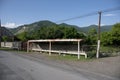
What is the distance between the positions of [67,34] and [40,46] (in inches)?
616

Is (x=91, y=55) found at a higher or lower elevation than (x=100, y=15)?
lower

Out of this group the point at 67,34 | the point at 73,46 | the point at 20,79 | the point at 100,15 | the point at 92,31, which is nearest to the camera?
the point at 20,79

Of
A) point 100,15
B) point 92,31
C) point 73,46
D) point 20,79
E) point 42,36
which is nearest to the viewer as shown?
point 20,79

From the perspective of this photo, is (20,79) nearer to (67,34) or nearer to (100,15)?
(100,15)

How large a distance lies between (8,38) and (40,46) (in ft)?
137

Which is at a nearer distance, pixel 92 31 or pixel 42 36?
pixel 42 36

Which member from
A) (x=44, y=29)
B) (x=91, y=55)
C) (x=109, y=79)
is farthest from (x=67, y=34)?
(x=109, y=79)

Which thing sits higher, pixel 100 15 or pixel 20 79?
pixel 100 15

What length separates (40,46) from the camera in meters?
45.5

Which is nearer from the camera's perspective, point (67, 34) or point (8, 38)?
point (67, 34)

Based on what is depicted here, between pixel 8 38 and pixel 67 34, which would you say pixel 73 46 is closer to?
pixel 67 34

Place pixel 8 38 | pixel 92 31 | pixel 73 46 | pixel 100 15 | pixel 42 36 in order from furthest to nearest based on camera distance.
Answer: pixel 92 31 → pixel 8 38 → pixel 42 36 → pixel 73 46 → pixel 100 15

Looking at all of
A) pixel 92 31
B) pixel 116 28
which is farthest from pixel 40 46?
pixel 92 31

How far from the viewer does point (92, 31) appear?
360ft
